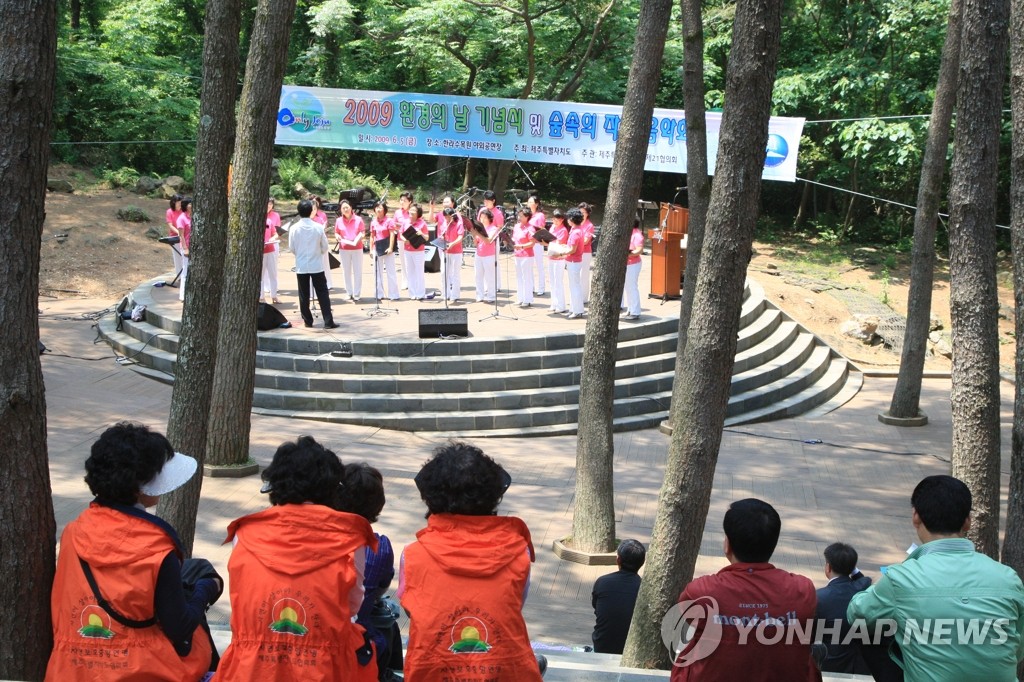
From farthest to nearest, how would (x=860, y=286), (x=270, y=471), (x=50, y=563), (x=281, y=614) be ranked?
(x=860, y=286)
(x=50, y=563)
(x=270, y=471)
(x=281, y=614)

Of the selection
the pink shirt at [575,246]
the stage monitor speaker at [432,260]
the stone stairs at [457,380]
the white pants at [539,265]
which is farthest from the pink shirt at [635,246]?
the stage monitor speaker at [432,260]

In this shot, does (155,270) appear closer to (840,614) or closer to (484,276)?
(484,276)

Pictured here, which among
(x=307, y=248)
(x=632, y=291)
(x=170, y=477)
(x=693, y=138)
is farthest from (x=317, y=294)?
(x=170, y=477)

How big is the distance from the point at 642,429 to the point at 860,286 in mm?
11333

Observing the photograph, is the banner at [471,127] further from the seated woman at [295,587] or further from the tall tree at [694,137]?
the seated woman at [295,587]

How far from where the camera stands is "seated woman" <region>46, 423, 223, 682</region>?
375 cm

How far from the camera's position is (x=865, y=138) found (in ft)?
80.9

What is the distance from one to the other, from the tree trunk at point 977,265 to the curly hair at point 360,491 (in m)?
4.51

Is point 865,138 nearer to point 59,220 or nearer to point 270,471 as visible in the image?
point 59,220

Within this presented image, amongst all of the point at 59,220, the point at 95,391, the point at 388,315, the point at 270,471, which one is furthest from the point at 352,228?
the point at 270,471

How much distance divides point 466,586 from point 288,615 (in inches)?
25.4

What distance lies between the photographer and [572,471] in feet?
42.4

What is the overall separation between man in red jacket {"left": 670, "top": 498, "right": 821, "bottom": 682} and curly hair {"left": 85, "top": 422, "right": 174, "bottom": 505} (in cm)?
211

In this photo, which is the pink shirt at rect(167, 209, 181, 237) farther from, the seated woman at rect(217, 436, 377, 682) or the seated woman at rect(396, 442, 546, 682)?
the seated woman at rect(396, 442, 546, 682)
